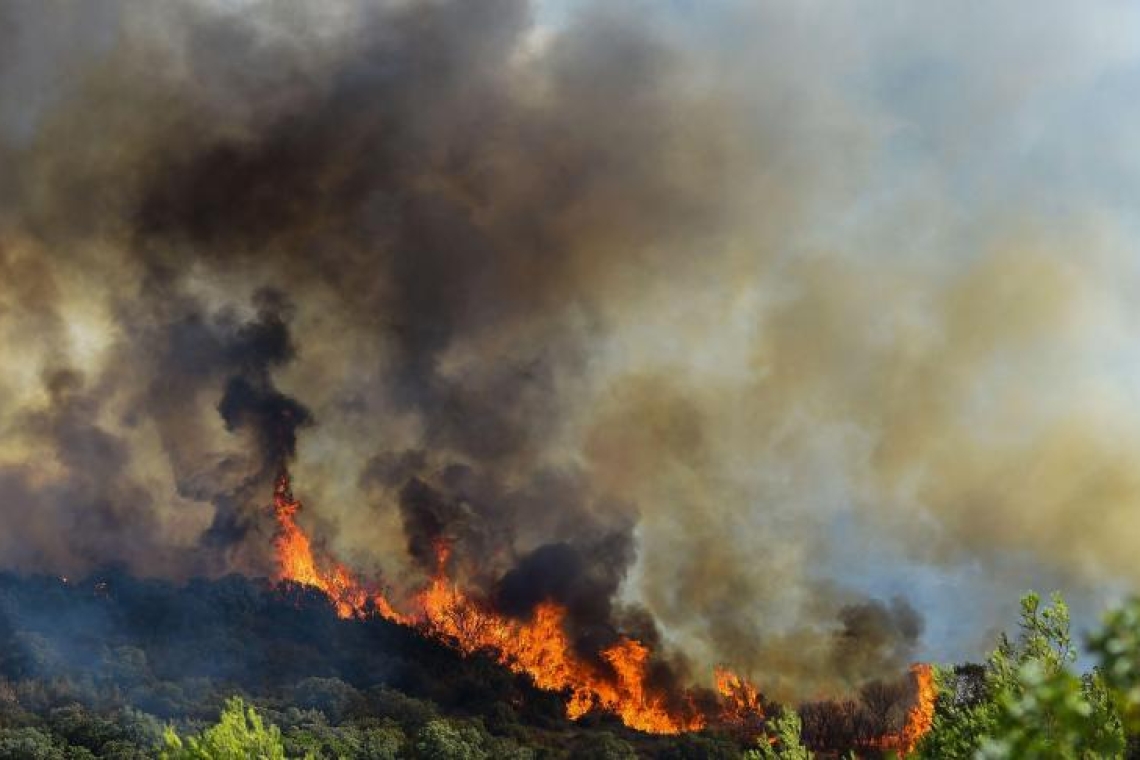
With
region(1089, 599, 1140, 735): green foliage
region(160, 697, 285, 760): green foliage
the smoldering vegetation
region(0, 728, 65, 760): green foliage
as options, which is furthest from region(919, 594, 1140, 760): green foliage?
region(0, 728, 65, 760): green foliage

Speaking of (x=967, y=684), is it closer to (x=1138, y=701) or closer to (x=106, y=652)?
(x=1138, y=701)

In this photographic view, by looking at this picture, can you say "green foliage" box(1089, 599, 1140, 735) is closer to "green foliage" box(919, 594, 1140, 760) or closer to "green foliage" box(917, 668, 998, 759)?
"green foliage" box(919, 594, 1140, 760)

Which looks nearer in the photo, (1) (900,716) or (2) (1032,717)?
(2) (1032,717)

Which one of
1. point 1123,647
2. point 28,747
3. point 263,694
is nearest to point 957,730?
point 1123,647

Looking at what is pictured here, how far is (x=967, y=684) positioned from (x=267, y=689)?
120 m

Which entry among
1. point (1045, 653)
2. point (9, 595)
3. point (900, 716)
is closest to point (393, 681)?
point (9, 595)

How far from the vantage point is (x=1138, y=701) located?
10.0 m

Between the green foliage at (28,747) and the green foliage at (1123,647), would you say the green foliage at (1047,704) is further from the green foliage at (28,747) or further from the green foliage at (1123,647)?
the green foliage at (28,747)

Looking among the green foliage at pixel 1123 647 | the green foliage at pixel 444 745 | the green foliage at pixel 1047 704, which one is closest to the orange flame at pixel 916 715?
the green foliage at pixel 444 745

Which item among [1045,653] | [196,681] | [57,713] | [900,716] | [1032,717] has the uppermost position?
[900,716]

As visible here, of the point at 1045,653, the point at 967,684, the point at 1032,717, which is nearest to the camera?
the point at 1032,717

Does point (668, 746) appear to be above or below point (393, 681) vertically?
below

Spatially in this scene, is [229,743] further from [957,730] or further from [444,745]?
[444,745]

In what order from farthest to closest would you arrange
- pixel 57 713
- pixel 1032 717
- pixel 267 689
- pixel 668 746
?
pixel 267 689 → pixel 668 746 → pixel 57 713 → pixel 1032 717
